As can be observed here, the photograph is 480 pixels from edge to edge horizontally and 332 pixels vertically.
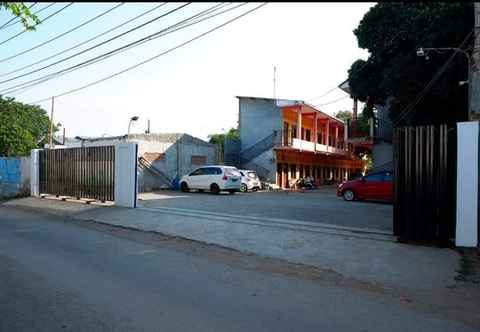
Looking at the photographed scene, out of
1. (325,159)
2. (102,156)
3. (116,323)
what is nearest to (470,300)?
(116,323)

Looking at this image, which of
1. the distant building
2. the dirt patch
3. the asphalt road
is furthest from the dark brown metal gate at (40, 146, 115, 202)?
the dirt patch

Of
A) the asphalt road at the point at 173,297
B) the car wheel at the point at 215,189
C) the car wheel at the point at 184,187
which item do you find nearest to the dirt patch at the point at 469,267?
the asphalt road at the point at 173,297

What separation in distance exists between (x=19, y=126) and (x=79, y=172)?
26.3 m

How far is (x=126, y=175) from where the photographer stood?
15773mm

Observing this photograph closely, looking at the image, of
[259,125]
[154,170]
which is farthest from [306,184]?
[154,170]

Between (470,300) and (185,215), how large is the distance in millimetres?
9175

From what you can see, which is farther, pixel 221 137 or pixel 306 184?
pixel 221 137

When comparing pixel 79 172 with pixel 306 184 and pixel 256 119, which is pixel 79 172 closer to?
pixel 256 119

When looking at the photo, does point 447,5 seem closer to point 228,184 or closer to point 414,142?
point 414,142

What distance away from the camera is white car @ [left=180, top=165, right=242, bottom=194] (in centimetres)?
2367

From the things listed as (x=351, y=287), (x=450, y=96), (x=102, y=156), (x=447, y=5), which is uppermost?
(x=447, y=5)

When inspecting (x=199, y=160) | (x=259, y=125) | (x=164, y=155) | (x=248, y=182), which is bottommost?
(x=248, y=182)

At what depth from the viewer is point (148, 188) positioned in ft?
88.3

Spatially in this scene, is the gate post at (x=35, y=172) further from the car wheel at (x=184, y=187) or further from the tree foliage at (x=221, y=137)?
the tree foliage at (x=221, y=137)
